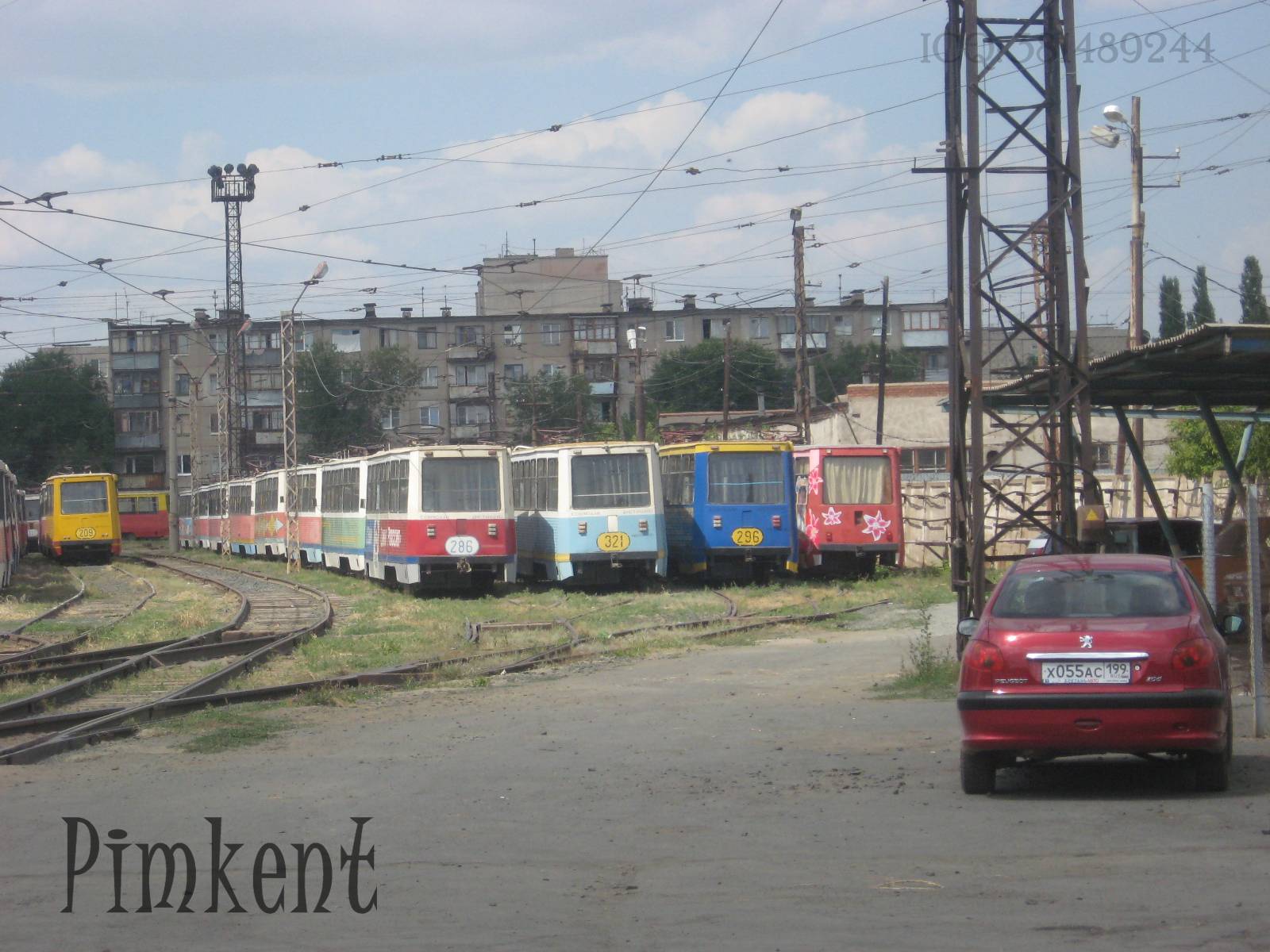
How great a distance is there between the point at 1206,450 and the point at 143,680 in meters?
23.1

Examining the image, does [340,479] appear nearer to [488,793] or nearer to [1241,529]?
[1241,529]

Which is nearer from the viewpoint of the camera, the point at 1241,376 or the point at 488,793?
the point at 488,793

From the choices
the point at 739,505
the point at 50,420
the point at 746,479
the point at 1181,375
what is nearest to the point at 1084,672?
the point at 1181,375

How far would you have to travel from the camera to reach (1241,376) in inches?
688

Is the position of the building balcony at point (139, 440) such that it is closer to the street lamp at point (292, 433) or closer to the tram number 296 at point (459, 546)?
the street lamp at point (292, 433)

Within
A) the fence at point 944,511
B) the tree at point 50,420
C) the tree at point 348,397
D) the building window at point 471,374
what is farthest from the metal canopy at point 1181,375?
the tree at point 50,420

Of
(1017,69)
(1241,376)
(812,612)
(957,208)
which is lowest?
(812,612)

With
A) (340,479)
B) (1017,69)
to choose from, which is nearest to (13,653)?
(1017,69)

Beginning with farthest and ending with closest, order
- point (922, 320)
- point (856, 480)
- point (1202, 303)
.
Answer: point (922, 320) < point (1202, 303) < point (856, 480)

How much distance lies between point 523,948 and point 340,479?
3112 cm

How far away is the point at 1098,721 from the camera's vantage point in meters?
8.34

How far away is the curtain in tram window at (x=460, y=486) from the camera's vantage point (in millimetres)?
28656

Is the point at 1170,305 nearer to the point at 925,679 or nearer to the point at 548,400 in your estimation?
the point at 548,400

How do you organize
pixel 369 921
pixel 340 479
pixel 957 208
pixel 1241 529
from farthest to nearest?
pixel 340 479
pixel 1241 529
pixel 957 208
pixel 369 921
